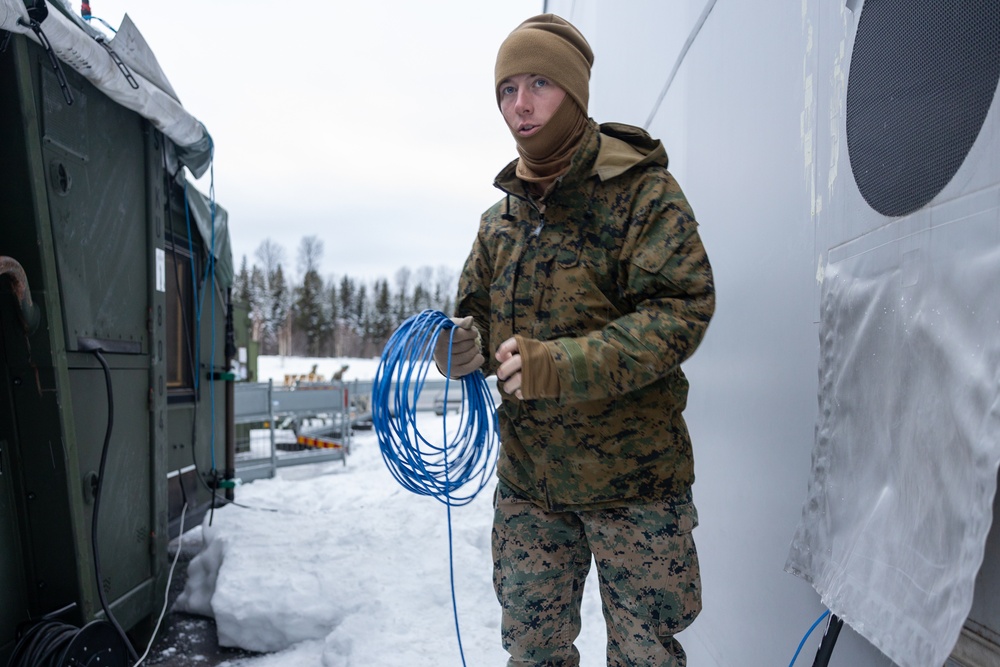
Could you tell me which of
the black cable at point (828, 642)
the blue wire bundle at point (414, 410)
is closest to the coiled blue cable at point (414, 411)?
the blue wire bundle at point (414, 410)

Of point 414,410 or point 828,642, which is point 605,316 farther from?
point 828,642

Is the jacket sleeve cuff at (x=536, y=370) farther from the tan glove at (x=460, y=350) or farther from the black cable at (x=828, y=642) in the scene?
the black cable at (x=828, y=642)

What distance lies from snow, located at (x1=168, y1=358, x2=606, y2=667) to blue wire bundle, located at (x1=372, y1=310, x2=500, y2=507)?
1.26m

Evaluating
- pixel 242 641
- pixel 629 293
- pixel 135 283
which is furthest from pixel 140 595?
pixel 629 293

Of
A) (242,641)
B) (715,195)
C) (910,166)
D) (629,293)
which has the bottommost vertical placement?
(242,641)

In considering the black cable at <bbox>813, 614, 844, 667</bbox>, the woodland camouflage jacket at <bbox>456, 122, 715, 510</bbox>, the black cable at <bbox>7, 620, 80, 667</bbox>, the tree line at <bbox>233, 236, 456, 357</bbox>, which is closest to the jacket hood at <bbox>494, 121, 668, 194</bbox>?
the woodland camouflage jacket at <bbox>456, 122, 715, 510</bbox>

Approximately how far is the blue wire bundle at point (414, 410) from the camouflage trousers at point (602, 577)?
12.7 inches

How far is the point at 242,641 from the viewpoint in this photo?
11.6 ft

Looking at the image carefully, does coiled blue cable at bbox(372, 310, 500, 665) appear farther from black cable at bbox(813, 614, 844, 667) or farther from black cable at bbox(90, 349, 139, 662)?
black cable at bbox(90, 349, 139, 662)

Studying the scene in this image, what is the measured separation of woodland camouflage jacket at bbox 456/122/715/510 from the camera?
1.51 m

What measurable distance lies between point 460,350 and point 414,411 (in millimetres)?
258

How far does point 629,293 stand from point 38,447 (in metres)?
2.41

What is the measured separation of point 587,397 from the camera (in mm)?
1520

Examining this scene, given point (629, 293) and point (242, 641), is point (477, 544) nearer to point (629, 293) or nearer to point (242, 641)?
point (242, 641)
